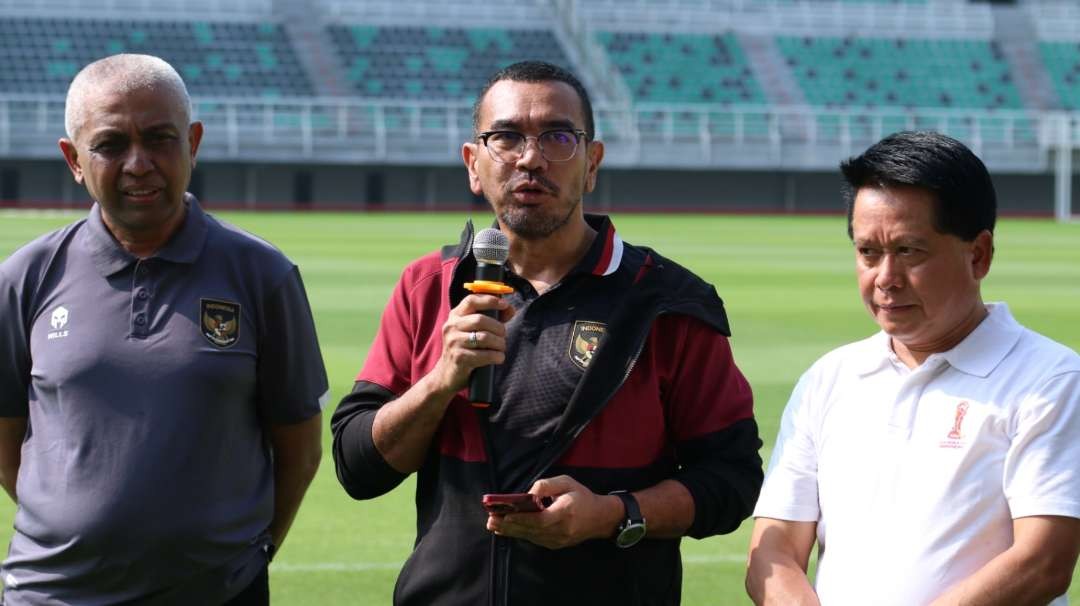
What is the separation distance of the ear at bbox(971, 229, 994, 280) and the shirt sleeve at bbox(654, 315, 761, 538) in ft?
1.75

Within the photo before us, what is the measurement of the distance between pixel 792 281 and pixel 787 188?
29280 mm

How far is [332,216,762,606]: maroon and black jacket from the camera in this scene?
3465 mm

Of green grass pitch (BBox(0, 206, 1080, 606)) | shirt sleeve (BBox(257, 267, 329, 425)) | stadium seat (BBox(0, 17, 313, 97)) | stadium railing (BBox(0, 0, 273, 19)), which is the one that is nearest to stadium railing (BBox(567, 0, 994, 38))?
stadium seat (BBox(0, 17, 313, 97))

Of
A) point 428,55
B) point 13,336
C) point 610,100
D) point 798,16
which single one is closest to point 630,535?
point 13,336

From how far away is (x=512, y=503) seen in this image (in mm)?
3213

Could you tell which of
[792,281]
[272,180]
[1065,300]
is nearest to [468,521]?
[1065,300]

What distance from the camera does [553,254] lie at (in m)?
3.59

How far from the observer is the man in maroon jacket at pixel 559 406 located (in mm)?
3457

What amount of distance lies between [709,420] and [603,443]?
242mm

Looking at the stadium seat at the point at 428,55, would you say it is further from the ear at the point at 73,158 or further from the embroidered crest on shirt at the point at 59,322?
the embroidered crest on shirt at the point at 59,322

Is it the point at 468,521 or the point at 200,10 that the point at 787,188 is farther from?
the point at 468,521

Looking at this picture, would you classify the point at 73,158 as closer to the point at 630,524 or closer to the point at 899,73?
the point at 630,524

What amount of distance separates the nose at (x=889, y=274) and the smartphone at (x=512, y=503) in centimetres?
80

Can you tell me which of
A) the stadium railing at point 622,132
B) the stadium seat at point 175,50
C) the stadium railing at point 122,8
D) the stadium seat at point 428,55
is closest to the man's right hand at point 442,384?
the stadium railing at point 622,132
